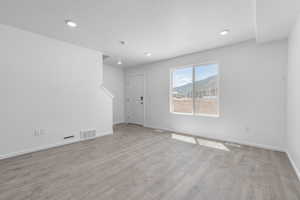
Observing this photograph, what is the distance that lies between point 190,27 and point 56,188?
3.37 m

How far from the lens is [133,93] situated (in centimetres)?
567

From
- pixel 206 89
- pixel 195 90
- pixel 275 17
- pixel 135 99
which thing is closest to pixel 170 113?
pixel 195 90

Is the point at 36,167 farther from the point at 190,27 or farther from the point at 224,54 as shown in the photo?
the point at 224,54

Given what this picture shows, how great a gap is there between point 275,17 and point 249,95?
1.67 m

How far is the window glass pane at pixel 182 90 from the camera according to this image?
4.12 metres

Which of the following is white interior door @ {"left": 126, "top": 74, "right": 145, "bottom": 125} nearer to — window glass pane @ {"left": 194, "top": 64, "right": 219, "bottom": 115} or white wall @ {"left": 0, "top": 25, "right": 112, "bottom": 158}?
white wall @ {"left": 0, "top": 25, "right": 112, "bottom": 158}

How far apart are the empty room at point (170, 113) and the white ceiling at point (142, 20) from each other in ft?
0.07

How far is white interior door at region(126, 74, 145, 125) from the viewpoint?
17.6ft

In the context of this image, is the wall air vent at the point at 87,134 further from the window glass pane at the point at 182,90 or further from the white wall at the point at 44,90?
the window glass pane at the point at 182,90

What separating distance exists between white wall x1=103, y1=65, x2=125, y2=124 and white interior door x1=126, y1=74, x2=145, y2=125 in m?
0.33

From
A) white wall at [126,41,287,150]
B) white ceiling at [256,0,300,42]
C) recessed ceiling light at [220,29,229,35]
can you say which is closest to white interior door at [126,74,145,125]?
white wall at [126,41,287,150]

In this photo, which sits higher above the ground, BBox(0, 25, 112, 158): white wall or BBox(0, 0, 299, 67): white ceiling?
BBox(0, 0, 299, 67): white ceiling

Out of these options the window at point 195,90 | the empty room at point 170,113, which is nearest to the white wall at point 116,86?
the empty room at point 170,113

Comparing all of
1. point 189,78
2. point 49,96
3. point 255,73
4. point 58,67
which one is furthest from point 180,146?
point 58,67
